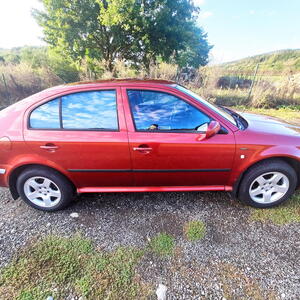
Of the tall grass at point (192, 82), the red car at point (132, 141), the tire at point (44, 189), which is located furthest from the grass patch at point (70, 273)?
the tall grass at point (192, 82)

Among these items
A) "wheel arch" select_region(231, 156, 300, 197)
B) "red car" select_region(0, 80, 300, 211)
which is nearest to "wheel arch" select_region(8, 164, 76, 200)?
"red car" select_region(0, 80, 300, 211)

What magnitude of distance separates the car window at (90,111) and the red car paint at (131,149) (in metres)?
0.07

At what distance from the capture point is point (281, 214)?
2350 mm

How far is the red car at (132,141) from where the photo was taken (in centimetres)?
209

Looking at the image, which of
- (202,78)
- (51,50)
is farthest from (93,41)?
(202,78)

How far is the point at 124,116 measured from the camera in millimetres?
2094

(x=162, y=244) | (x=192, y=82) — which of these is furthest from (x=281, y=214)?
(x=192, y=82)

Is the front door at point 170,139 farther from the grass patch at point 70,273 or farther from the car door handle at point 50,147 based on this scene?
the grass patch at point 70,273

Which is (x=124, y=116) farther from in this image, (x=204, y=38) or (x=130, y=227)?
(x=204, y=38)

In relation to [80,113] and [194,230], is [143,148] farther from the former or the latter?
[194,230]

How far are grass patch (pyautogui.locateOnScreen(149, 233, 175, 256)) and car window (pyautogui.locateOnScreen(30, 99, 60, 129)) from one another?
5.51 ft

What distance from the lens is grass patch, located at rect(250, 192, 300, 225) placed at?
2.27m

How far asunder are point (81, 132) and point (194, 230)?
1691 millimetres

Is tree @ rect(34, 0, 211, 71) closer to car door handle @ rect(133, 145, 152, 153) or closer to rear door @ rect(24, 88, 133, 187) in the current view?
rear door @ rect(24, 88, 133, 187)
